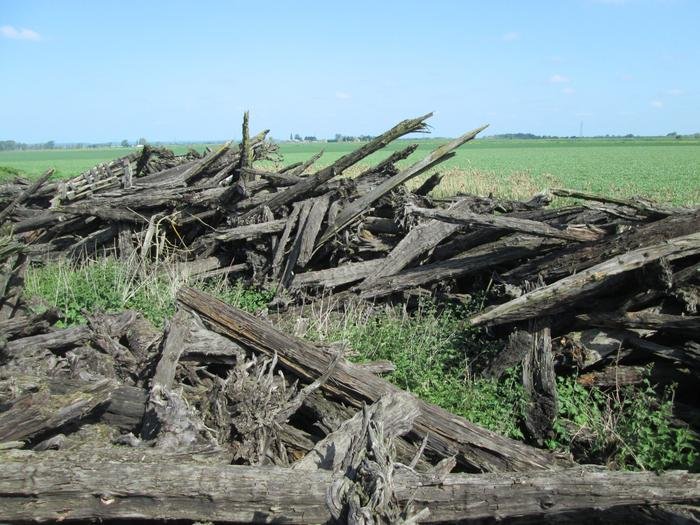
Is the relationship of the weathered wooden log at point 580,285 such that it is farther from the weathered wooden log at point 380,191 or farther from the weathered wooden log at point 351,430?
the weathered wooden log at point 380,191

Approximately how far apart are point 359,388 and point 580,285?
226 centimetres

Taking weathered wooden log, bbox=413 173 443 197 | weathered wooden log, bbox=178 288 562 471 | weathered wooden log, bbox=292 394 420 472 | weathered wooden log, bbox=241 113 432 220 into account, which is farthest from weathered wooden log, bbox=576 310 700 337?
weathered wooden log, bbox=413 173 443 197

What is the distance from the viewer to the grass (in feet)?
16.0

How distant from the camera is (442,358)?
6.03m

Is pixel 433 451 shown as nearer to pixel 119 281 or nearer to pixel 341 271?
pixel 341 271

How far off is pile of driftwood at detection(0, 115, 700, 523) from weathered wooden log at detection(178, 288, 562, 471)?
13 millimetres

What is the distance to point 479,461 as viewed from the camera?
4.39 m

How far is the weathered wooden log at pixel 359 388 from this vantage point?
173 inches

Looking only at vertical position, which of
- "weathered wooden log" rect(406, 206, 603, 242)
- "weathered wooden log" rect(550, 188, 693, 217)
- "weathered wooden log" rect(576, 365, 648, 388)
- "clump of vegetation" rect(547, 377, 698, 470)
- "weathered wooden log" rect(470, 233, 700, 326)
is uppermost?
"weathered wooden log" rect(550, 188, 693, 217)

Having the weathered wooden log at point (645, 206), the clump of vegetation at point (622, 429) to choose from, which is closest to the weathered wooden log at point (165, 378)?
the clump of vegetation at point (622, 429)

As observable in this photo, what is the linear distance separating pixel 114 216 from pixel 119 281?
1.89 m

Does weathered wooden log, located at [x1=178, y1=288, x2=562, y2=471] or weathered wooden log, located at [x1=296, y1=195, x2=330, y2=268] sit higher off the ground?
weathered wooden log, located at [x1=296, y1=195, x2=330, y2=268]

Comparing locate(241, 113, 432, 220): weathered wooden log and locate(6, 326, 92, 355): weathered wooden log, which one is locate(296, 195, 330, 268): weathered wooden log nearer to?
locate(241, 113, 432, 220): weathered wooden log

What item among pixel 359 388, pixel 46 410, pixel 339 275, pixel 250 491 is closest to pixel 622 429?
pixel 359 388
